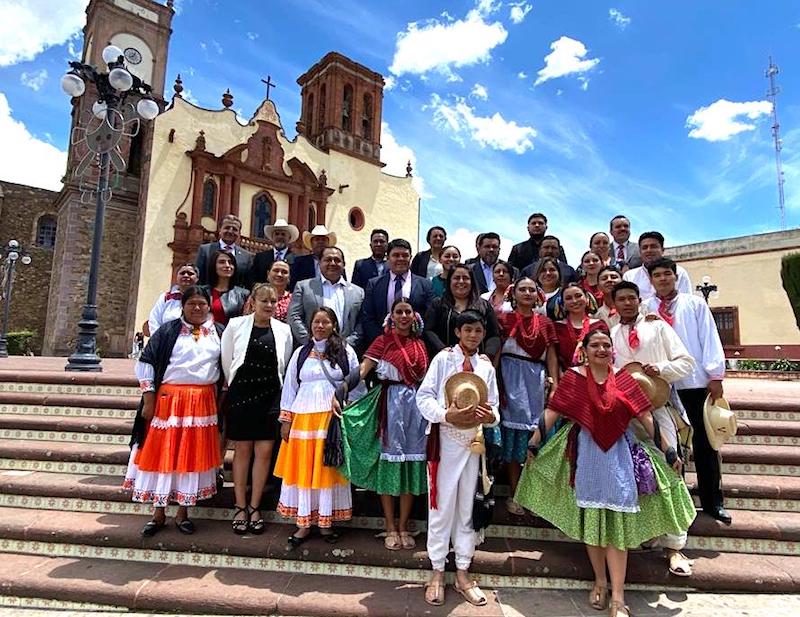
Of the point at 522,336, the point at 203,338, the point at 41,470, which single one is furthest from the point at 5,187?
the point at 522,336

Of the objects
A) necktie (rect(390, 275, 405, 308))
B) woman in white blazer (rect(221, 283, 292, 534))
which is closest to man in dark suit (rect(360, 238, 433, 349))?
necktie (rect(390, 275, 405, 308))

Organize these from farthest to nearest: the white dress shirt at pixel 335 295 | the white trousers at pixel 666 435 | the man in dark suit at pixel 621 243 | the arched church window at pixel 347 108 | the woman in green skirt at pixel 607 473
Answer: the arched church window at pixel 347 108
the man in dark suit at pixel 621 243
the white dress shirt at pixel 335 295
the white trousers at pixel 666 435
the woman in green skirt at pixel 607 473

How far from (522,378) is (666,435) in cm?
98

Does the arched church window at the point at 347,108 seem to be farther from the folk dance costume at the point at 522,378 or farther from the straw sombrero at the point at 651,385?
the straw sombrero at the point at 651,385

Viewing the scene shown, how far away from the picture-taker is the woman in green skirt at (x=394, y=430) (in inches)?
129

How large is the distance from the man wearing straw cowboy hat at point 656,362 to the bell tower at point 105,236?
18.4m

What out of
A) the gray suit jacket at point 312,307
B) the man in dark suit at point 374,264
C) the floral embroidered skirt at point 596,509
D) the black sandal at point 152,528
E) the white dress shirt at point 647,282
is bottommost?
the black sandal at point 152,528

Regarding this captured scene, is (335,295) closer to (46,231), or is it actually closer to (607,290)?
(607,290)

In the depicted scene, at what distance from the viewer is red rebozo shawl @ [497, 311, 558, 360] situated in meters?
3.53

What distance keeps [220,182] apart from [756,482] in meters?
20.1

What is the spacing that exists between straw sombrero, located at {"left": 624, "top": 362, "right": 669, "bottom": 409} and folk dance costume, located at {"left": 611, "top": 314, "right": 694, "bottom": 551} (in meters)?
0.07

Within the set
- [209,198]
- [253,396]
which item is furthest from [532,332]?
[209,198]

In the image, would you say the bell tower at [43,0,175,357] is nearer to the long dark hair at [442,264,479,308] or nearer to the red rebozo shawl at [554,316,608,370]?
the long dark hair at [442,264,479,308]

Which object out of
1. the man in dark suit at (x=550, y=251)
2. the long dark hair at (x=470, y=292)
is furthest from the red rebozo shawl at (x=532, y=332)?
the man in dark suit at (x=550, y=251)
